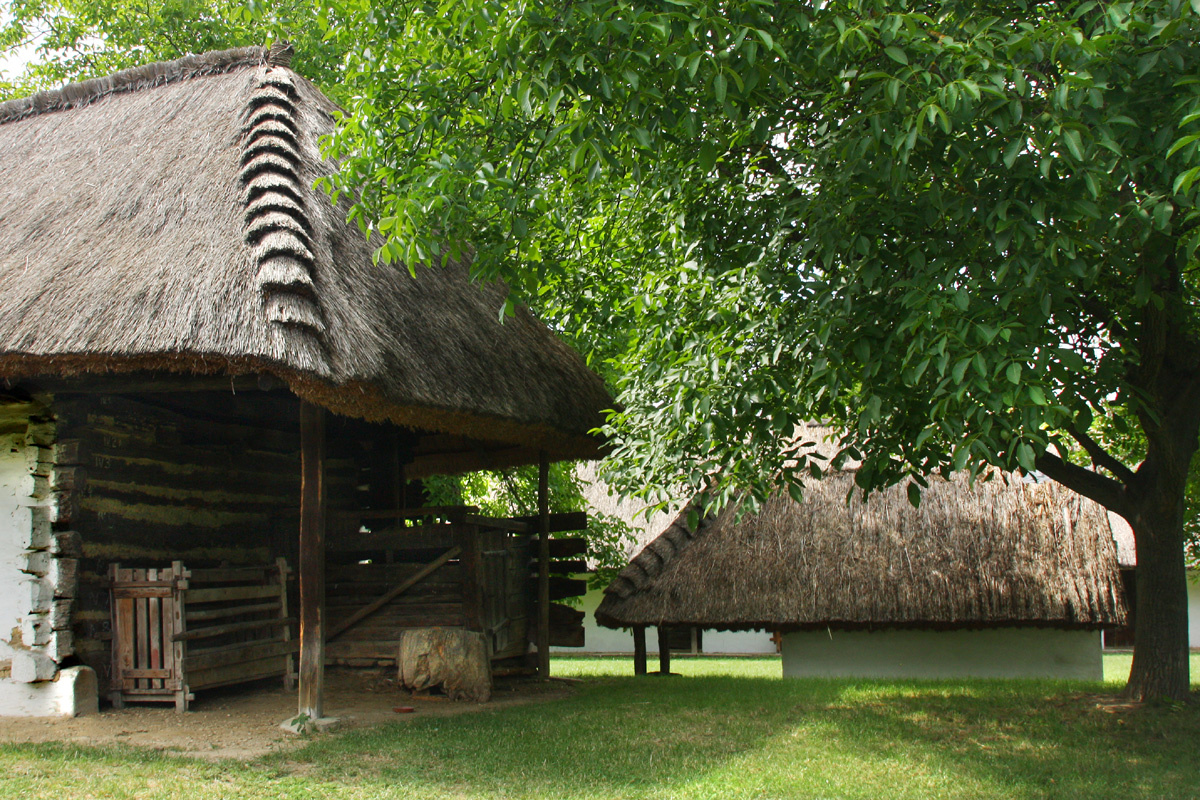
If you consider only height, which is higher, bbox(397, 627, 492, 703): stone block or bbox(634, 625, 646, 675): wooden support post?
bbox(397, 627, 492, 703): stone block

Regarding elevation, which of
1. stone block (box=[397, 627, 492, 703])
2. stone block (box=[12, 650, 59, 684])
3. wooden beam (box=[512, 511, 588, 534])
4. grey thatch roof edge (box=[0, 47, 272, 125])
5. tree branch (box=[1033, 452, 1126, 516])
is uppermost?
grey thatch roof edge (box=[0, 47, 272, 125])

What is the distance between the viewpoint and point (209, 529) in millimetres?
7785

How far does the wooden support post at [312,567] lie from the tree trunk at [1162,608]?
18.8 feet

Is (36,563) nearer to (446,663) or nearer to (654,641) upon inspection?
(446,663)

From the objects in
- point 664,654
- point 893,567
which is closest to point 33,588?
point 664,654

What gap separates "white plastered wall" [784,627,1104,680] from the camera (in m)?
10.2

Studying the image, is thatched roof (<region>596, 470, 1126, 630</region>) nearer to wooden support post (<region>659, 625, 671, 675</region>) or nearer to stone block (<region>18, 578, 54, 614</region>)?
wooden support post (<region>659, 625, 671, 675</region>)

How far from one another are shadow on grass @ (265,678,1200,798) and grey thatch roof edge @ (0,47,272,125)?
613 centimetres

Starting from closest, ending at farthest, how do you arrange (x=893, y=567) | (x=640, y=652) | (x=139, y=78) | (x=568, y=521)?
(x=139, y=78), (x=568, y=521), (x=893, y=567), (x=640, y=652)

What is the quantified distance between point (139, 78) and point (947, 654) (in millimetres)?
10216

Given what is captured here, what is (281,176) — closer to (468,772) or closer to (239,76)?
(239,76)

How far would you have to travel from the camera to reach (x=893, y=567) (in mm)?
10164

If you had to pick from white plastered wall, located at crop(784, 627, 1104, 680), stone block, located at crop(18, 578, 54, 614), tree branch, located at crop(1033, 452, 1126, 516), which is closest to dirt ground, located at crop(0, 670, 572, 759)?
stone block, located at crop(18, 578, 54, 614)

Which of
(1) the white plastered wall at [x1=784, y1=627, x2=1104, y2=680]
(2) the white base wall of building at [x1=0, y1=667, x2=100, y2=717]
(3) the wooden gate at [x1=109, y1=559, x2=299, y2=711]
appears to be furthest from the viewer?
(1) the white plastered wall at [x1=784, y1=627, x2=1104, y2=680]
